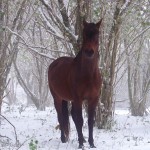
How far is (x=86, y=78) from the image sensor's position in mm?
5727

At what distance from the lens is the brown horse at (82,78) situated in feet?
17.7

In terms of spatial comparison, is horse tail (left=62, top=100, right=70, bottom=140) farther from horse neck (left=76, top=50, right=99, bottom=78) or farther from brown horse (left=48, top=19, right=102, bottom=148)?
horse neck (left=76, top=50, right=99, bottom=78)

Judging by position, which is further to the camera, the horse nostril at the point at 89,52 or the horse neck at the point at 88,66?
the horse neck at the point at 88,66

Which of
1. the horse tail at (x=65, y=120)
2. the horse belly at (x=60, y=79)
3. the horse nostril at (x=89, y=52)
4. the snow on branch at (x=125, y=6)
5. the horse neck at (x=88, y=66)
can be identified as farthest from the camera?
the snow on branch at (x=125, y=6)

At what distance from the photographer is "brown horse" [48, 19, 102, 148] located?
5.39m

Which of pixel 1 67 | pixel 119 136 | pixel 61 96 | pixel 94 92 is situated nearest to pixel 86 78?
pixel 94 92

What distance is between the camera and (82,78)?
5.74 meters

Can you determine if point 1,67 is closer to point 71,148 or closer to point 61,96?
point 61,96

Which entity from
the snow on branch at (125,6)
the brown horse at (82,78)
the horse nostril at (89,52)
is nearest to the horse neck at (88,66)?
the brown horse at (82,78)

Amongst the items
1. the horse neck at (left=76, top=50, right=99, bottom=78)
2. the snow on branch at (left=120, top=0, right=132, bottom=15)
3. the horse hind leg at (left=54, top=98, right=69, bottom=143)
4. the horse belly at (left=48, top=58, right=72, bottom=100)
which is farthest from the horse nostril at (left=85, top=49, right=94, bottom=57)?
the snow on branch at (left=120, top=0, right=132, bottom=15)

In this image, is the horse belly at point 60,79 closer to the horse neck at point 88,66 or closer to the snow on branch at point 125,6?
the horse neck at point 88,66

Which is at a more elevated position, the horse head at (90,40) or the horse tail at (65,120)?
the horse head at (90,40)

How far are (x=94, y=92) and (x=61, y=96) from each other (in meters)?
0.81

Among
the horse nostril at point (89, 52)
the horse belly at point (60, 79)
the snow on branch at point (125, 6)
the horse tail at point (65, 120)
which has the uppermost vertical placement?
the snow on branch at point (125, 6)
